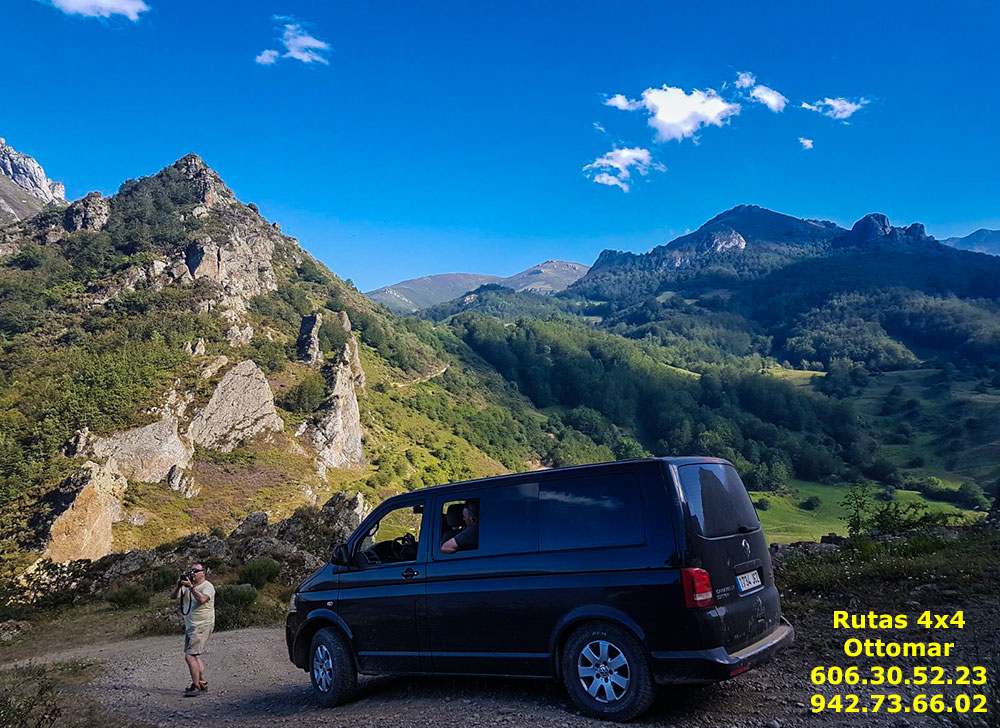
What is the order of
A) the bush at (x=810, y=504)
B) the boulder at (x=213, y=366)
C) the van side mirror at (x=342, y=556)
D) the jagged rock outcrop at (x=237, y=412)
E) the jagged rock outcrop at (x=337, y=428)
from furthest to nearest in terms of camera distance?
the bush at (x=810, y=504), the jagged rock outcrop at (x=337, y=428), the boulder at (x=213, y=366), the jagged rock outcrop at (x=237, y=412), the van side mirror at (x=342, y=556)

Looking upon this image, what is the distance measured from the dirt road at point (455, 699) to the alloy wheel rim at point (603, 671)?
0.84ft

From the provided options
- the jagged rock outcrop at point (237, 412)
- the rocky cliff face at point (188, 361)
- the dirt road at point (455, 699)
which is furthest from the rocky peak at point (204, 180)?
the dirt road at point (455, 699)

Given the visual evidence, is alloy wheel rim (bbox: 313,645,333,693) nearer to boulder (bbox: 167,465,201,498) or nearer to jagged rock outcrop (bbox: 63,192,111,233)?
boulder (bbox: 167,465,201,498)

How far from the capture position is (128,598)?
59.1 feet

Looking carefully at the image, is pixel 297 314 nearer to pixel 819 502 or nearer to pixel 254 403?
pixel 254 403

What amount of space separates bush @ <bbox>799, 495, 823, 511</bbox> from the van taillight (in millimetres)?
131071

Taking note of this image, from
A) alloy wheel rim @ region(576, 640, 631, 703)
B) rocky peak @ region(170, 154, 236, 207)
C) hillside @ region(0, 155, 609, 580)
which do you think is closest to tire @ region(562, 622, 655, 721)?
alloy wheel rim @ region(576, 640, 631, 703)

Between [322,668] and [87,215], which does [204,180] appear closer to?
[87,215]

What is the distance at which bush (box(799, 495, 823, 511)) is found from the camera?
387 feet

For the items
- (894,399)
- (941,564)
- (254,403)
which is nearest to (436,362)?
(254,403)

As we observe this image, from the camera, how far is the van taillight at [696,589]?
4.82m

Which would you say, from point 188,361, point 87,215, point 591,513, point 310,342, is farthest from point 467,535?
point 87,215

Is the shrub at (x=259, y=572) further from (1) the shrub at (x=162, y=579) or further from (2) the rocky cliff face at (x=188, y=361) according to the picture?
(2) the rocky cliff face at (x=188, y=361)

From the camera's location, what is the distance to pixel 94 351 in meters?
75.1
